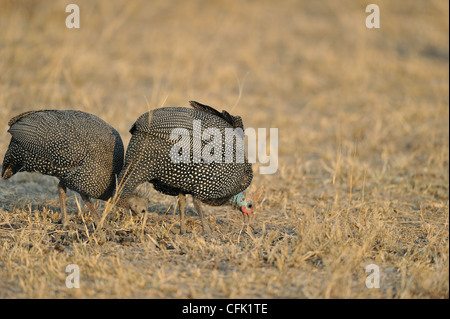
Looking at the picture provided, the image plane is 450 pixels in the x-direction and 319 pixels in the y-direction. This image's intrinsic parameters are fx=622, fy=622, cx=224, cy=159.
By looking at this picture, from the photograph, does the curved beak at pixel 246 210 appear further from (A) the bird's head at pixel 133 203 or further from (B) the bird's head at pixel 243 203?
(A) the bird's head at pixel 133 203

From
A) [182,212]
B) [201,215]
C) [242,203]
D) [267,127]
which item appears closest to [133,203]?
[182,212]

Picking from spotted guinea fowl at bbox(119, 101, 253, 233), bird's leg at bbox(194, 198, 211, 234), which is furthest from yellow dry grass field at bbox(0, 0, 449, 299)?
spotted guinea fowl at bbox(119, 101, 253, 233)

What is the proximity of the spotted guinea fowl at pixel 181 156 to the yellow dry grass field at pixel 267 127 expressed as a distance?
289 millimetres

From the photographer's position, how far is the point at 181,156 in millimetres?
3844

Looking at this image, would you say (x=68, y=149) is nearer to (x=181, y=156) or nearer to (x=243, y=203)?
A: (x=181, y=156)

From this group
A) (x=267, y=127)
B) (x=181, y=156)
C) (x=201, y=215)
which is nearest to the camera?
(x=181, y=156)

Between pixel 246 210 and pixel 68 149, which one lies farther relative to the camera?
→ pixel 246 210

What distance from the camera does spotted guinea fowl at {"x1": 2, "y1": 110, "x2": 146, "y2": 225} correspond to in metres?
3.89

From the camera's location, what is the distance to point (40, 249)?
144 inches

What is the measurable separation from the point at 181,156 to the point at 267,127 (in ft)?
11.8

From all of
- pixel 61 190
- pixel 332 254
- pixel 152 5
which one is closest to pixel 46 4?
pixel 152 5

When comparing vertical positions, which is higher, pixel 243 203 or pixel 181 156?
pixel 181 156

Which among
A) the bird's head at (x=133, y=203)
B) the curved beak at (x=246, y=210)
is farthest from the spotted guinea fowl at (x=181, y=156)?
the curved beak at (x=246, y=210)
